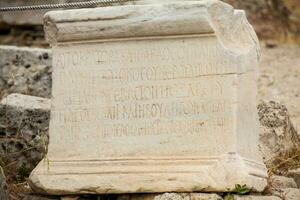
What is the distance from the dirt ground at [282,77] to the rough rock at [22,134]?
95.4 inches

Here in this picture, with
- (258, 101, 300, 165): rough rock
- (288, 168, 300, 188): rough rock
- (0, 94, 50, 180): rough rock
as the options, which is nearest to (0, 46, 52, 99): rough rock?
(0, 94, 50, 180): rough rock

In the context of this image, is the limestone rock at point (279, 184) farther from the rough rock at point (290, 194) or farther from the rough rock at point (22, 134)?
the rough rock at point (22, 134)

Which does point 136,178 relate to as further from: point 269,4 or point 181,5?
point 269,4

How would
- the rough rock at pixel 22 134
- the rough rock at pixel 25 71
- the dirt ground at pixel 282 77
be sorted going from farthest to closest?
the dirt ground at pixel 282 77
the rough rock at pixel 25 71
the rough rock at pixel 22 134

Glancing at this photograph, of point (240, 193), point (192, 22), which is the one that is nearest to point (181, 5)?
point (192, 22)

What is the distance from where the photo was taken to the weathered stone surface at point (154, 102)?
5473mm

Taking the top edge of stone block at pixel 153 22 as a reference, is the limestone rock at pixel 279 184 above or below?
below

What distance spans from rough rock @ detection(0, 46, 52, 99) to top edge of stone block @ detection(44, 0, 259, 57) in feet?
6.36

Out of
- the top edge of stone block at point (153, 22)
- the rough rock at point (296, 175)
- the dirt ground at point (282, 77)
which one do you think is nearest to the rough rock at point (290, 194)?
the rough rock at point (296, 175)

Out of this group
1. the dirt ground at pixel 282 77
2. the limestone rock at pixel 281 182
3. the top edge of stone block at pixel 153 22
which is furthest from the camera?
the dirt ground at pixel 282 77

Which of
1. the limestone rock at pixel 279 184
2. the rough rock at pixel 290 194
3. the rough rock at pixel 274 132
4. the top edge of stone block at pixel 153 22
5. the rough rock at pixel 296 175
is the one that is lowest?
the rough rock at pixel 290 194

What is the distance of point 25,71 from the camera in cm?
804

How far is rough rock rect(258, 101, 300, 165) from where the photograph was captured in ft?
21.2

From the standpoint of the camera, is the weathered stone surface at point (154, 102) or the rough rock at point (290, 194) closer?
the weathered stone surface at point (154, 102)
